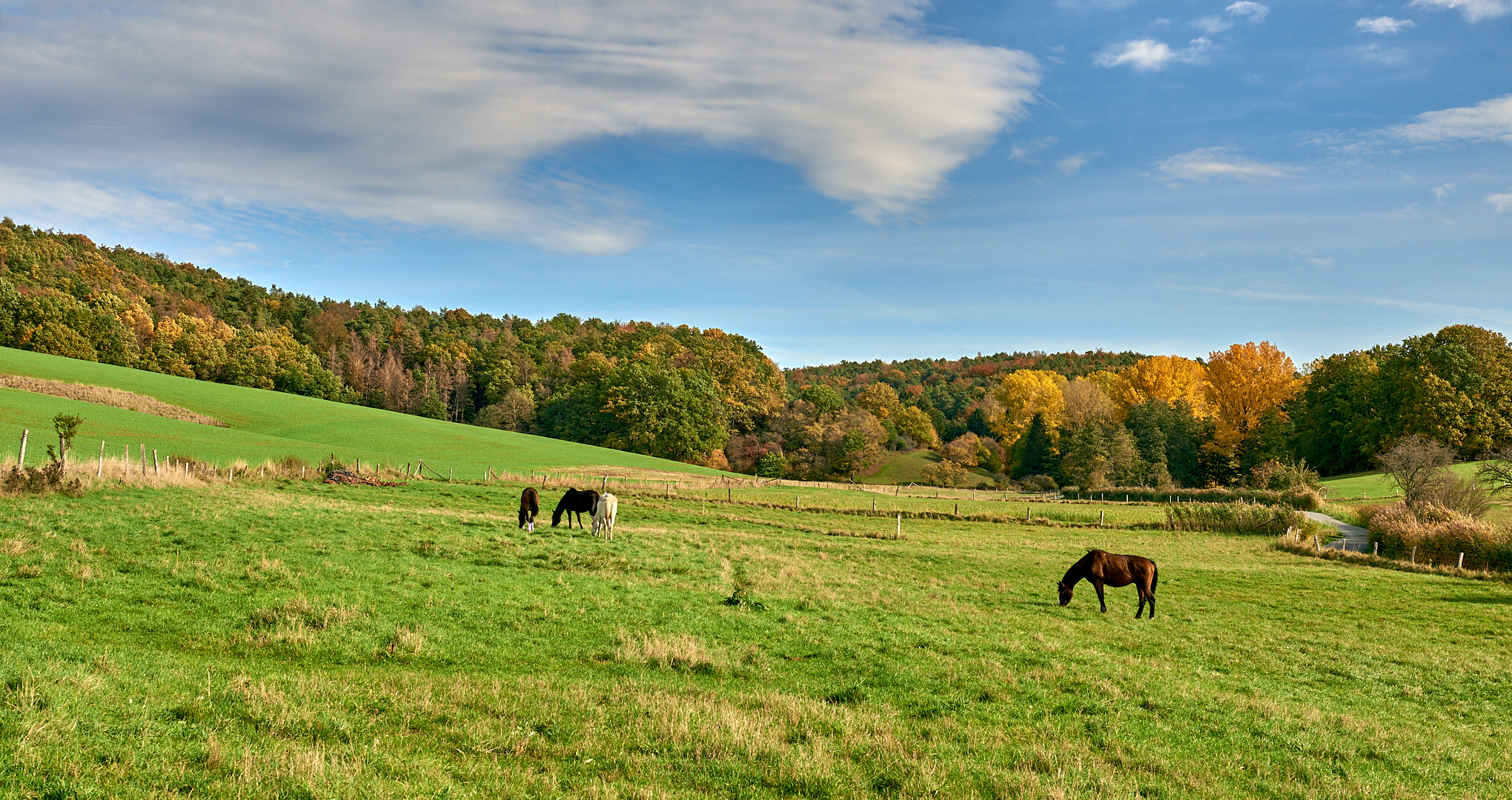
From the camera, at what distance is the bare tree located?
42281 millimetres

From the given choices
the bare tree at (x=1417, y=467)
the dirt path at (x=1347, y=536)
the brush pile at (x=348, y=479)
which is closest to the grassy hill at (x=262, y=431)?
the brush pile at (x=348, y=479)

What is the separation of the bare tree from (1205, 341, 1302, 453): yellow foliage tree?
27541 millimetres

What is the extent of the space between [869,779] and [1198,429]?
96.2m

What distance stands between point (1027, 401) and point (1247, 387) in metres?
27.4

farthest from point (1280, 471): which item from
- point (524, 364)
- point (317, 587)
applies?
point (524, 364)

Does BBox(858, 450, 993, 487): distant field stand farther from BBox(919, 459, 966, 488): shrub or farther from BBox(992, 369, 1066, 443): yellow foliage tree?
BBox(992, 369, 1066, 443): yellow foliage tree

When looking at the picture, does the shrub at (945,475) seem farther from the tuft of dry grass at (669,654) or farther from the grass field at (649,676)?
the tuft of dry grass at (669,654)

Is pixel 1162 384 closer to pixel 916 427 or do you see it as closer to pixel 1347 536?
pixel 916 427

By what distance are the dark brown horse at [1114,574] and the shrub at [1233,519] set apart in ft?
103

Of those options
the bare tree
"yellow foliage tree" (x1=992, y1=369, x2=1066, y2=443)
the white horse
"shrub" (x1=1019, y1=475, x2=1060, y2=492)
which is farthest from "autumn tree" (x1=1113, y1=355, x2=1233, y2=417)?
the white horse

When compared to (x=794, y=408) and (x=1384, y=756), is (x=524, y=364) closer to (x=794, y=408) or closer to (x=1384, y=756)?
(x=794, y=408)

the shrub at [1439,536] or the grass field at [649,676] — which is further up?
the shrub at [1439,536]

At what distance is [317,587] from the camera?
1373 centimetres

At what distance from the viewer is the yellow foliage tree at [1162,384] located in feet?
326
